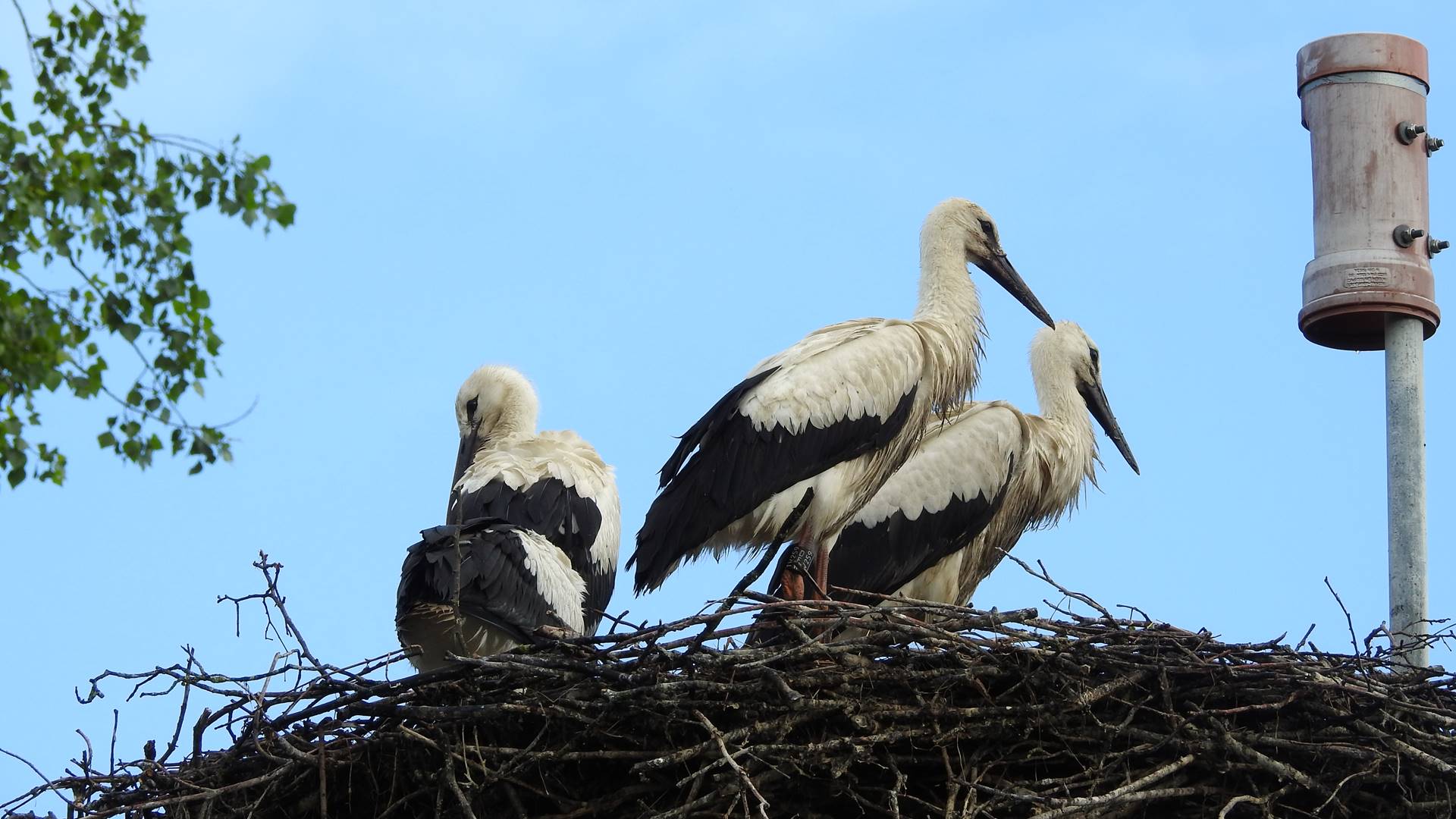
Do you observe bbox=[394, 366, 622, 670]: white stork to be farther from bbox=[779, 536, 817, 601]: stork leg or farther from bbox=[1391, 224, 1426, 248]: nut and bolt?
bbox=[1391, 224, 1426, 248]: nut and bolt

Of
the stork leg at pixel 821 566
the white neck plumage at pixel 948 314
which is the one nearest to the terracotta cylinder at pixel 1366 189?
the white neck plumage at pixel 948 314

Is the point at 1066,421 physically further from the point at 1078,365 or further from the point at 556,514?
the point at 556,514

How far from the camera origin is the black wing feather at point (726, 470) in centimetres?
746

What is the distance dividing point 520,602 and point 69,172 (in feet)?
6.36

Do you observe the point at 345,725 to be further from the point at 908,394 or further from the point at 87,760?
→ the point at 908,394

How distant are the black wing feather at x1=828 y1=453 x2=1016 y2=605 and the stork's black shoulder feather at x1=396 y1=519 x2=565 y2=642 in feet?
5.66

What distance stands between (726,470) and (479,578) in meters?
1.10

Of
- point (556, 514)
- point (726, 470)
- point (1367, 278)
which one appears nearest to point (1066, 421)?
point (726, 470)

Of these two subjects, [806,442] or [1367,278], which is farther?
[806,442]

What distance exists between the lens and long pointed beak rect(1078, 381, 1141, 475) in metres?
9.01

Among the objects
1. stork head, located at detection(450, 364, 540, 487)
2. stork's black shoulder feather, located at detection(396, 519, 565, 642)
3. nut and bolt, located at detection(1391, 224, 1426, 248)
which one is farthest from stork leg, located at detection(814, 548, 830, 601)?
nut and bolt, located at detection(1391, 224, 1426, 248)

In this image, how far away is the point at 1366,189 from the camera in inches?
270

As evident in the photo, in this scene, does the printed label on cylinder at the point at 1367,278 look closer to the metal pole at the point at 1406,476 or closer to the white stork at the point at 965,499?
the metal pole at the point at 1406,476

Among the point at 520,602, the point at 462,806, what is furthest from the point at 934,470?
the point at 462,806
